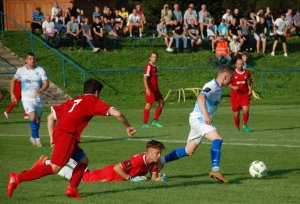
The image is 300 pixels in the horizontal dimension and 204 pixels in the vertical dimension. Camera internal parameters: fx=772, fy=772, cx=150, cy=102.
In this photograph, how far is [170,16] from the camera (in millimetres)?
42000

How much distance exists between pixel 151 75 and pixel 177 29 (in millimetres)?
17108

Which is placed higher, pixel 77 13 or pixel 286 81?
pixel 77 13

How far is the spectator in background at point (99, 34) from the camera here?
3994 centimetres

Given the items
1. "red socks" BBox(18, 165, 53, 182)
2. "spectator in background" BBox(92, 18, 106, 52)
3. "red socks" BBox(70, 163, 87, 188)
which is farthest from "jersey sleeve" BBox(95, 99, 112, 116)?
"spectator in background" BBox(92, 18, 106, 52)

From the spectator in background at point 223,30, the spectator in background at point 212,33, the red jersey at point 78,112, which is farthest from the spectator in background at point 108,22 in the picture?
the red jersey at point 78,112

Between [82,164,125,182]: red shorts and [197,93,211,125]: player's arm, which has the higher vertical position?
[197,93,211,125]: player's arm

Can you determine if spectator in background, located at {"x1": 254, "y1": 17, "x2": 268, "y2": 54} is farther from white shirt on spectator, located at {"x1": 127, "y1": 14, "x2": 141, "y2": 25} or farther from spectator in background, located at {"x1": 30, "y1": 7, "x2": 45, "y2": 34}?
spectator in background, located at {"x1": 30, "y1": 7, "x2": 45, "y2": 34}

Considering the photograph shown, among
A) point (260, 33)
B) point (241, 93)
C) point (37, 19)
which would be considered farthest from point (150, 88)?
point (260, 33)

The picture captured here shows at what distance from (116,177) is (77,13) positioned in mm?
29306

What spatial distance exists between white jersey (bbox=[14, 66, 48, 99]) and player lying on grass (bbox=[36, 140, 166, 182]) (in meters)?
6.46

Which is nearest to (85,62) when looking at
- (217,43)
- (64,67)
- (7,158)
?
(64,67)

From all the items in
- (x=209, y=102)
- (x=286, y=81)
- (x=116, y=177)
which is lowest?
(x=286, y=81)

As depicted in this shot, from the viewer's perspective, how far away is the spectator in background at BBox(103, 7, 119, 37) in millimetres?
41447

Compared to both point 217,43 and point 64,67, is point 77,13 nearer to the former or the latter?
point 64,67
